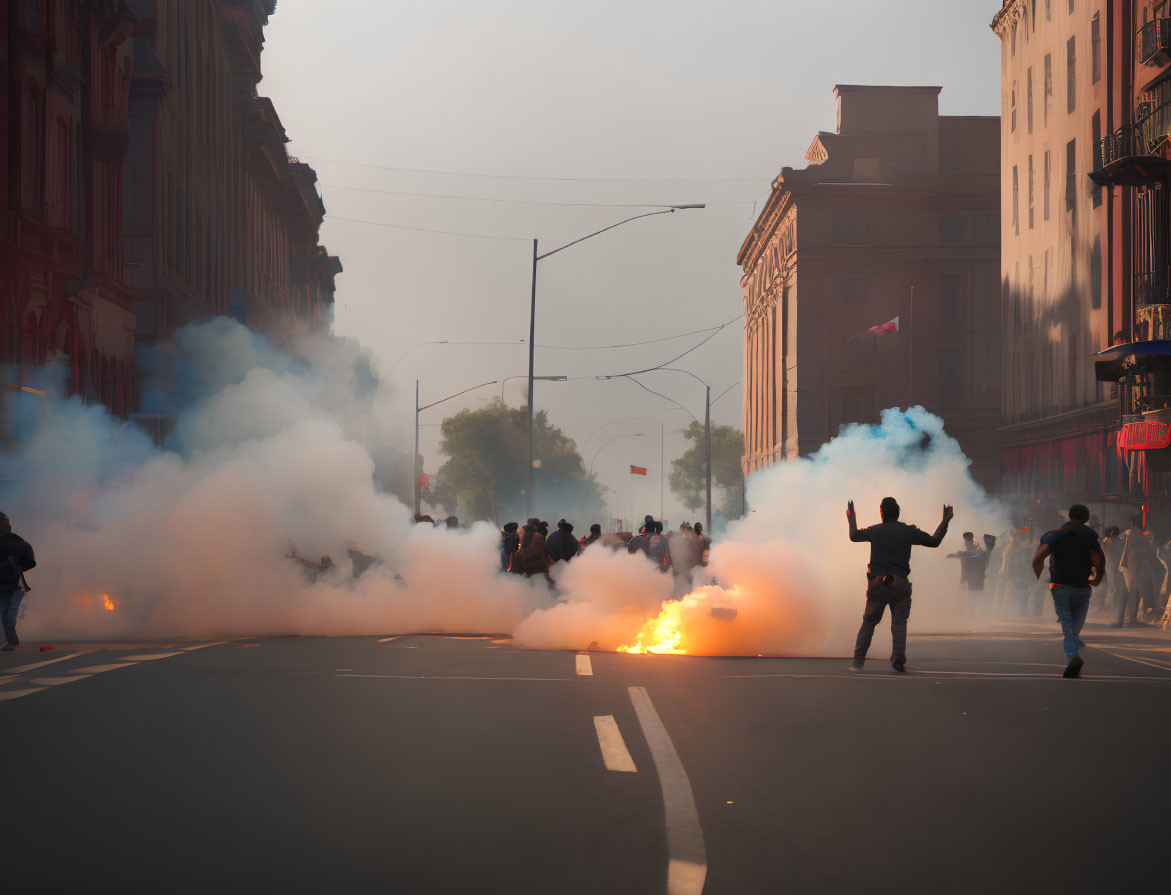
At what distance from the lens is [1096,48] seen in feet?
119

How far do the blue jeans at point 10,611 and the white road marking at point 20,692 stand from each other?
4678mm

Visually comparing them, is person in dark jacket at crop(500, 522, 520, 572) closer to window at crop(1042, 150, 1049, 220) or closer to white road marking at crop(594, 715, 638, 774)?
white road marking at crop(594, 715, 638, 774)

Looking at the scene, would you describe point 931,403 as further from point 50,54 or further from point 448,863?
point 448,863

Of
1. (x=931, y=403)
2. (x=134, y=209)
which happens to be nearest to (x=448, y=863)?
(x=134, y=209)

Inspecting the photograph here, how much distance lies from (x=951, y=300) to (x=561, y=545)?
54018mm

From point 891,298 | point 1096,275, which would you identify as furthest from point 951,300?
point 1096,275

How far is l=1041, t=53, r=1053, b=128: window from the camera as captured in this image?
134 ft

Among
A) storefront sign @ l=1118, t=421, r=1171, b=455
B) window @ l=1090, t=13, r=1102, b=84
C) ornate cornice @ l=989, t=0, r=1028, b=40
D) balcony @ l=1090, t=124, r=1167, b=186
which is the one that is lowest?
storefront sign @ l=1118, t=421, r=1171, b=455

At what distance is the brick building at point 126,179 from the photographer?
85.0 ft

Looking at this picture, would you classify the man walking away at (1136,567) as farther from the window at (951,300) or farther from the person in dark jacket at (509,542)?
the window at (951,300)

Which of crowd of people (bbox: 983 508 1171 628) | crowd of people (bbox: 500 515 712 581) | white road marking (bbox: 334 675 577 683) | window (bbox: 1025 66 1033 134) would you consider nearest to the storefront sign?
crowd of people (bbox: 983 508 1171 628)

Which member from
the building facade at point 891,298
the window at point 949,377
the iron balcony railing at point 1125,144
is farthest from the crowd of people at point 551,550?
the window at point 949,377

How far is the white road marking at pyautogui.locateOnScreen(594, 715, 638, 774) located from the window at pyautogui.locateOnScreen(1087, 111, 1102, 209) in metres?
30.1

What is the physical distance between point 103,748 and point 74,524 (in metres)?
12.2
